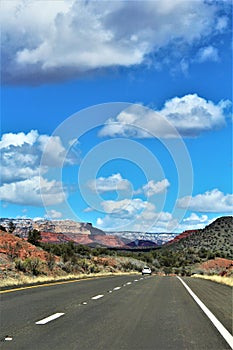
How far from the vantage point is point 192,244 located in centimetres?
13125

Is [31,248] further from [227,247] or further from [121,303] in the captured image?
[227,247]

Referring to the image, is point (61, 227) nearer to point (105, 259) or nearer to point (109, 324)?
point (105, 259)

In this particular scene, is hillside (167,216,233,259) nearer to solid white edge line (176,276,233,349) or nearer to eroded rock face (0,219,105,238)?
eroded rock face (0,219,105,238)

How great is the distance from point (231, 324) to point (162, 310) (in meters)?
3.10

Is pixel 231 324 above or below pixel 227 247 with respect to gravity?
below

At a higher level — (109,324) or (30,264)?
(30,264)

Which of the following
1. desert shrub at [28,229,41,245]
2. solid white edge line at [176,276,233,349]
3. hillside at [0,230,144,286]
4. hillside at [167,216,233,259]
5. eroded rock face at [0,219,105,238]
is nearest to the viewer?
solid white edge line at [176,276,233,349]

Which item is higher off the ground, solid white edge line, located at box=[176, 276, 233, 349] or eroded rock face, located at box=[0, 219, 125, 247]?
eroded rock face, located at box=[0, 219, 125, 247]

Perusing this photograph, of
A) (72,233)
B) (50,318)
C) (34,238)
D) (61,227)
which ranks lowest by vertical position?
(50,318)

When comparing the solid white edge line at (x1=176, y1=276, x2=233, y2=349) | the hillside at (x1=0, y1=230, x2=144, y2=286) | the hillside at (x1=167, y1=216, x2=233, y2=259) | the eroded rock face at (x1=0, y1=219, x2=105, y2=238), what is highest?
the eroded rock face at (x1=0, y1=219, x2=105, y2=238)

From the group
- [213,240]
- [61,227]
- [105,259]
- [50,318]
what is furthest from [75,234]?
[50,318]

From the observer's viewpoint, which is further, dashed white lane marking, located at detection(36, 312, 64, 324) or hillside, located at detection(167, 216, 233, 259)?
hillside, located at detection(167, 216, 233, 259)

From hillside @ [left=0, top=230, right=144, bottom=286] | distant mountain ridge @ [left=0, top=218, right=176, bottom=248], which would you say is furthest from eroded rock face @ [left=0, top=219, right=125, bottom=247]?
hillside @ [left=0, top=230, right=144, bottom=286]

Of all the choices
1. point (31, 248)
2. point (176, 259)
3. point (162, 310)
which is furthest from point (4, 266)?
point (176, 259)
